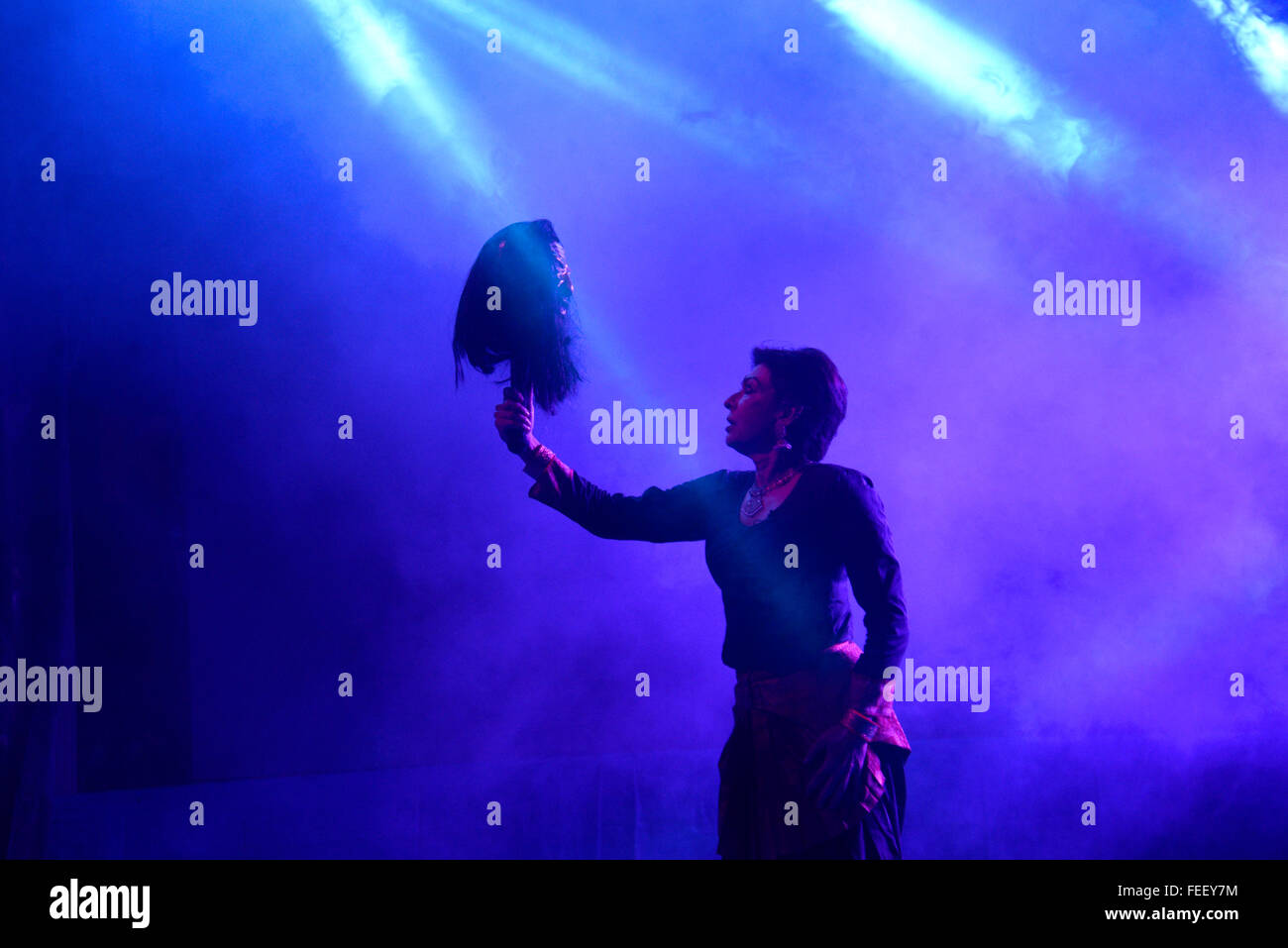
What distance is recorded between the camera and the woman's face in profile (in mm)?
3180

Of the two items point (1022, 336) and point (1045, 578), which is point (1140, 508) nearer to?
point (1045, 578)

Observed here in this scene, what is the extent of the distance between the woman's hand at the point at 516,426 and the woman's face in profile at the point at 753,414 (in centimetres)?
62

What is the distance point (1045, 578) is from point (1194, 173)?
148cm

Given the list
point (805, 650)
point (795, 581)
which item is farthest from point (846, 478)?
point (805, 650)

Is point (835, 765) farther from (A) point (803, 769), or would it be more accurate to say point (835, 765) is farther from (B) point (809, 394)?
(B) point (809, 394)

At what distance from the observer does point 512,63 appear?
3463 millimetres

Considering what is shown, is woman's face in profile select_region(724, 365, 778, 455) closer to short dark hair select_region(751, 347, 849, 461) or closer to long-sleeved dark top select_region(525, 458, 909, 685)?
short dark hair select_region(751, 347, 849, 461)

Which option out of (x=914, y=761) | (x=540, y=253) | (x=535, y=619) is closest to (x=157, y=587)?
(x=535, y=619)

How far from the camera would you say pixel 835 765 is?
292cm

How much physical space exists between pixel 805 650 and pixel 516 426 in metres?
1.09

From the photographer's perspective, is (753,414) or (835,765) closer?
(835,765)
